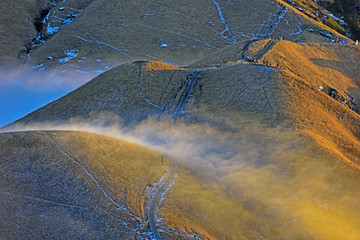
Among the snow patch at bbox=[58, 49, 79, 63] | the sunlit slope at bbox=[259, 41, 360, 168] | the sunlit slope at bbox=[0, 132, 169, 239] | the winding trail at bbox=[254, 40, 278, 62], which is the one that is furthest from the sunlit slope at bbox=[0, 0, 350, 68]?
the sunlit slope at bbox=[0, 132, 169, 239]

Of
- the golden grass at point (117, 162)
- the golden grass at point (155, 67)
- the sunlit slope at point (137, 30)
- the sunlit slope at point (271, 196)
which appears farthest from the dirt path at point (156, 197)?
the sunlit slope at point (137, 30)

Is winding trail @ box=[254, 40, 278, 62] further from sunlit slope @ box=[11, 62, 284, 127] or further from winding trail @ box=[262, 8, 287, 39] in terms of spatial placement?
winding trail @ box=[262, 8, 287, 39]

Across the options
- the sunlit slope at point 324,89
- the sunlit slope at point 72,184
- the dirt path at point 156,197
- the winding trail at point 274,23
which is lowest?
the sunlit slope at point 72,184

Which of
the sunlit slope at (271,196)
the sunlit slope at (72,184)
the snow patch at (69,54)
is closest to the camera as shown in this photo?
the sunlit slope at (72,184)

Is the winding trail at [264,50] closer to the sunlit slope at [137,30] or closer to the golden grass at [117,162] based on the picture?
the sunlit slope at [137,30]

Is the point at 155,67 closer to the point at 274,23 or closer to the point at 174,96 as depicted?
the point at 174,96

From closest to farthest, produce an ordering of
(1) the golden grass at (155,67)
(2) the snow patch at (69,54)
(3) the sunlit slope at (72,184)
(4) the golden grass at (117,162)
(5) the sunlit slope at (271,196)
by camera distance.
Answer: (3) the sunlit slope at (72,184) → (5) the sunlit slope at (271,196) → (4) the golden grass at (117,162) → (1) the golden grass at (155,67) → (2) the snow patch at (69,54)

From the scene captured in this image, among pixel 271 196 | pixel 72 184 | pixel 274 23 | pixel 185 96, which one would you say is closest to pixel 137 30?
pixel 274 23

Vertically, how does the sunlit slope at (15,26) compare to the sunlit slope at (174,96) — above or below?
below
